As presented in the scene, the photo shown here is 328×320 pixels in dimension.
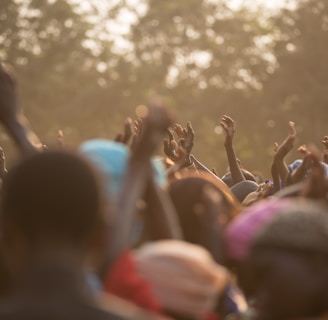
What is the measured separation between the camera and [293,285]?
5.09m

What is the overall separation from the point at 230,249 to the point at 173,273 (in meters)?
0.47

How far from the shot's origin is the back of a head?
4.36 m

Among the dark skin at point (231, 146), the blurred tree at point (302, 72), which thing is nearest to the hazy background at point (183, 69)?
the blurred tree at point (302, 72)

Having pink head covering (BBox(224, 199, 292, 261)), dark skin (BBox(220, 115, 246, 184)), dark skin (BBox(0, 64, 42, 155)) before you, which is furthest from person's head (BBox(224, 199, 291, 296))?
dark skin (BBox(220, 115, 246, 184))

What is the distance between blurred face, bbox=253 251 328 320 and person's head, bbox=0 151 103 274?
0.75m

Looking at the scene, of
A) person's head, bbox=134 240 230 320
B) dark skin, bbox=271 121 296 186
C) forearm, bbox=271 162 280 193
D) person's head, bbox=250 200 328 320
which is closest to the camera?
person's head, bbox=250 200 328 320

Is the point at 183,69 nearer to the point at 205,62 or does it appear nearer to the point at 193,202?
the point at 205,62

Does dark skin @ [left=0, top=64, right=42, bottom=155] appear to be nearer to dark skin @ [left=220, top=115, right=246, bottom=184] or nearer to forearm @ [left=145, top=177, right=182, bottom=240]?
forearm @ [left=145, top=177, right=182, bottom=240]

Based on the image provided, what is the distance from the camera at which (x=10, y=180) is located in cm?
450

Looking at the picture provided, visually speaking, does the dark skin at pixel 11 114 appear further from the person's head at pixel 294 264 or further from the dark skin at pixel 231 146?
the dark skin at pixel 231 146

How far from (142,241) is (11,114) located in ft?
2.28

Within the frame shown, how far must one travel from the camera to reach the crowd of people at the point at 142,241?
4.29 m

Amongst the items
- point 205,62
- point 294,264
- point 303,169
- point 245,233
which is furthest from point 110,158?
point 205,62

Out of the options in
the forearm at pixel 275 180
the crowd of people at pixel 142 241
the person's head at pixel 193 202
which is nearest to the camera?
the crowd of people at pixel 142 241
